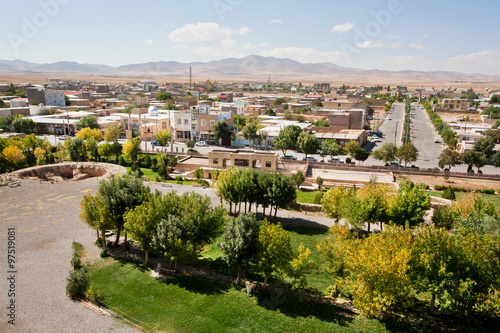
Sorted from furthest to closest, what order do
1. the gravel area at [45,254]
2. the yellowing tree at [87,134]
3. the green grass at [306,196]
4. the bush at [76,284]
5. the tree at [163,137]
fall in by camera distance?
the tree at [163,137], the yellowing tree at [87,134], the green grass at [306,196], the bush at [76,284], the gravel area at [45,254]

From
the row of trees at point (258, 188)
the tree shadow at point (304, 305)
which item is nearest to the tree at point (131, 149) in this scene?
the row of trees at point (258, 188)

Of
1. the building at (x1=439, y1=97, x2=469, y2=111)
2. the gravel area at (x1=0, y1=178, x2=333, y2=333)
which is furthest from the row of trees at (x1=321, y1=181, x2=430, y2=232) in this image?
the building at (x1=439, y1=97, x2=469, y2=111)

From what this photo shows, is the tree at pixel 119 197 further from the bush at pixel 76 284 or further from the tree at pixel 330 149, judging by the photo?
the tree at pixel 330 149

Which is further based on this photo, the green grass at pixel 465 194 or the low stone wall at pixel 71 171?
the low stone wall at pixel 71 171

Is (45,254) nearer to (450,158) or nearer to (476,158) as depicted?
(450,158)

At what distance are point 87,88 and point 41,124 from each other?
339ft

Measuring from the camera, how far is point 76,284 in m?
17.1

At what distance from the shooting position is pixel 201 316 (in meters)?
16.5

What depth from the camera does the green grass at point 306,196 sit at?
108 ft

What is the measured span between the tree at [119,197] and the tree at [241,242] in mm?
6651

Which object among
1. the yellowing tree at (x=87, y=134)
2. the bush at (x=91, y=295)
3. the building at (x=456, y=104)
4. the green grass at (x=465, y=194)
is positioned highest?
the building at (x=456, y=104)

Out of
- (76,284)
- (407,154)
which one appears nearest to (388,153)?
(407,154)

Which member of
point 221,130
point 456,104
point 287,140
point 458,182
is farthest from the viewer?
point 456,104

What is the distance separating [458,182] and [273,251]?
31.3m
